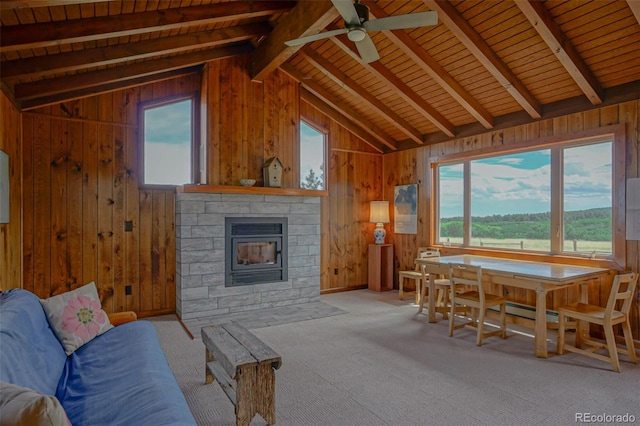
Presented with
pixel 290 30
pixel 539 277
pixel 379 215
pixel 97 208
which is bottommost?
pixel 539 277

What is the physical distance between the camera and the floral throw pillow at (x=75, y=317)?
8.04 feet

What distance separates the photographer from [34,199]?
13.7 feet

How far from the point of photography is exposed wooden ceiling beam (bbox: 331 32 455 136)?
15.0 ft

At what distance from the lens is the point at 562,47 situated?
3.54m

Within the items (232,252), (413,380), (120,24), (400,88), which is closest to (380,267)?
(232,252)

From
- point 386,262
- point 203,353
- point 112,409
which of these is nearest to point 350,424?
point 112,409

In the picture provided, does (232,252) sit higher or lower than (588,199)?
lower

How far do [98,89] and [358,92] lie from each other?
3490mm

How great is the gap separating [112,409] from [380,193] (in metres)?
5.84

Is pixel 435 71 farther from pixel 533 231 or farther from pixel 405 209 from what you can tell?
pixel 405 209

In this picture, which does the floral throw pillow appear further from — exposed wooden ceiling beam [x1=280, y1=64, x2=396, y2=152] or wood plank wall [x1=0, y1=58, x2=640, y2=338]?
exposed wooden ceiling beam [x1=280, y1=64, x2=396, y2=152]

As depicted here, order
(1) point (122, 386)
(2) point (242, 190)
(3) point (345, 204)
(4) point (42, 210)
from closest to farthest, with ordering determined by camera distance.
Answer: (1) point (122, 386)
(4) point (42, 210)
(2) point (242, 190)
(3) point (345, 204)

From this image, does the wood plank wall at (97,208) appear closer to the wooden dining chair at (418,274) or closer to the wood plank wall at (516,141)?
the wooden dining chair at (418,274)

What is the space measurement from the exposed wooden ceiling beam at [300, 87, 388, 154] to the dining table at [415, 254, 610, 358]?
2.86 meters
